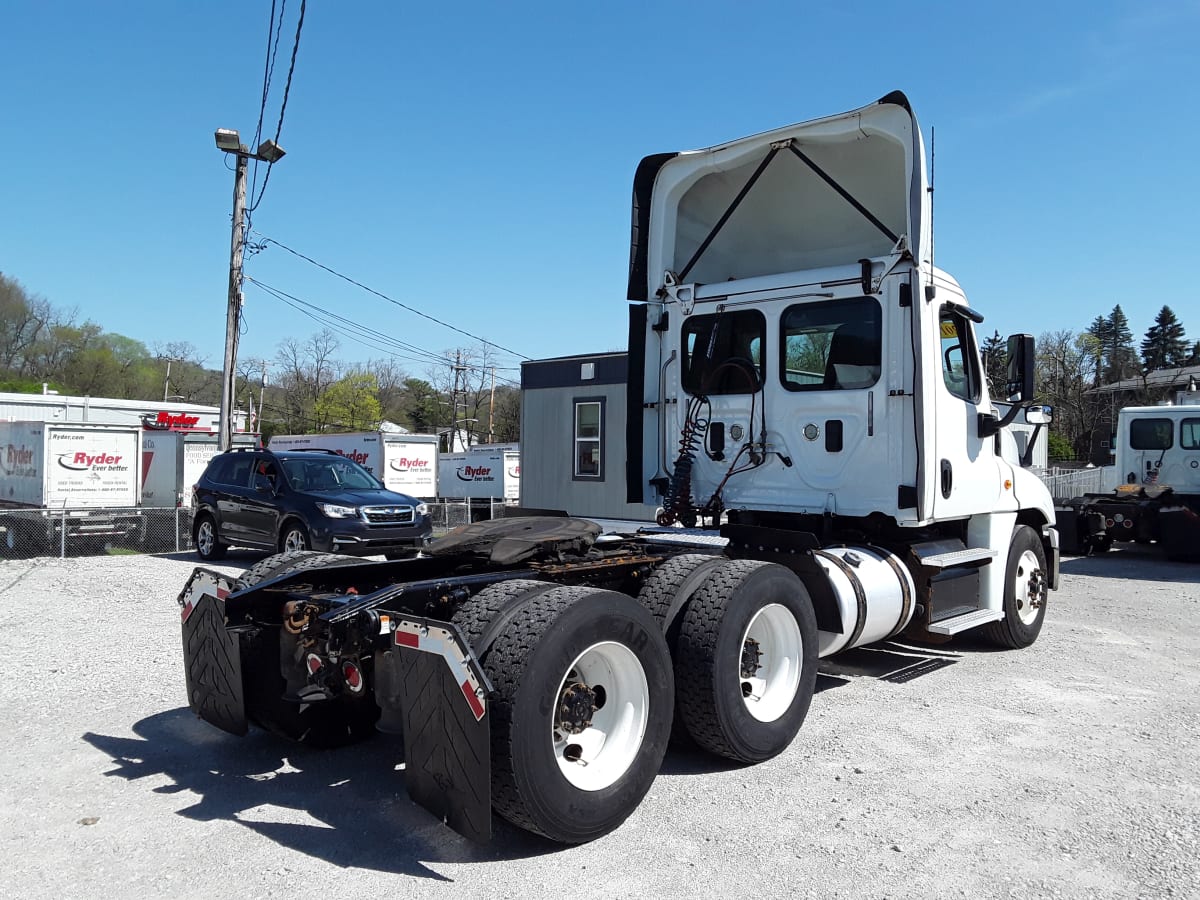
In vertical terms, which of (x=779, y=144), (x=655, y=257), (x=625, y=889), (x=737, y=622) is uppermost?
(x=779, y=144)

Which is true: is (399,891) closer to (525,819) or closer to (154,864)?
(525,819)

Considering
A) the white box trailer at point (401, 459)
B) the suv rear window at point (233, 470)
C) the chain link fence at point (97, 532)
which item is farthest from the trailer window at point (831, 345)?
the white box trailer at point (401, 459)

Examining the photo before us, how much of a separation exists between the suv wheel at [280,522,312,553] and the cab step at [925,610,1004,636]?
956 centimetres

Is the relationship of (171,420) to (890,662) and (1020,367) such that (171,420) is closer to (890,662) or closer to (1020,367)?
(890,662)

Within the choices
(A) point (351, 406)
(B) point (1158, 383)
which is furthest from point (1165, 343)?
(A) point (351, 406)

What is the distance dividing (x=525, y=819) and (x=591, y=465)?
1536cm

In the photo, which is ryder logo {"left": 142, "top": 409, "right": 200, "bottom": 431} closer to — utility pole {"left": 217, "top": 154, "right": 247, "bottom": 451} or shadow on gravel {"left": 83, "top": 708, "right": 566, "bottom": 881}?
utility pole {"left": 217, "top": 154, "right": 247, "bottom": 451}

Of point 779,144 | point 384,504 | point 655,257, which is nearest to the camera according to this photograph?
point 779,144

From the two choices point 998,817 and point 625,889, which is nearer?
point 625,889

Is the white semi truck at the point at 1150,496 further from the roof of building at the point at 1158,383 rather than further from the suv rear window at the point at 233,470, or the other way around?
the roof of building at the point at 1158,383

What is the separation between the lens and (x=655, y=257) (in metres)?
7.49

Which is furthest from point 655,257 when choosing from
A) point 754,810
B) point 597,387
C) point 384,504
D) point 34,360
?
point 34,360

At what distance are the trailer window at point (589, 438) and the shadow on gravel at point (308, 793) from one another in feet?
43.3

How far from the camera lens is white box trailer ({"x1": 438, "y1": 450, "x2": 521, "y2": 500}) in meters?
28.9
